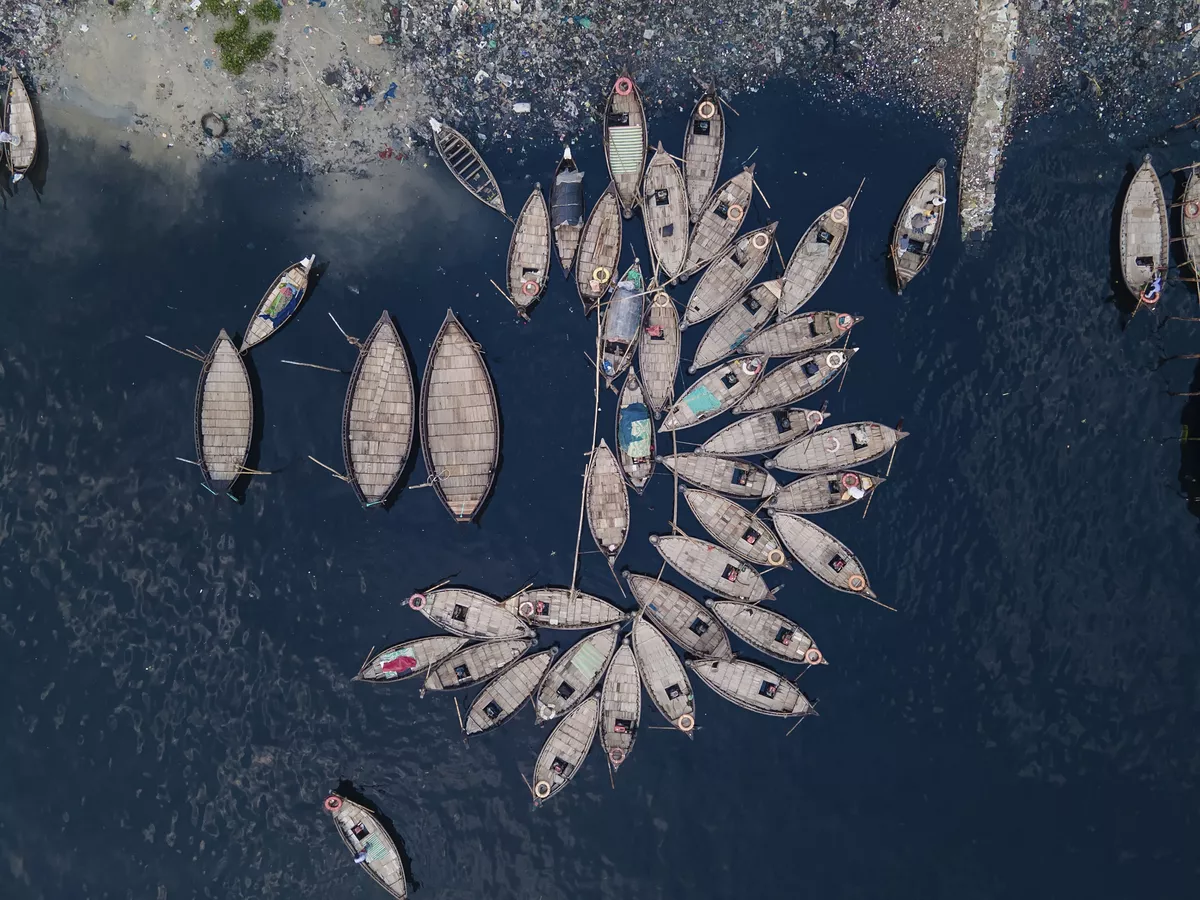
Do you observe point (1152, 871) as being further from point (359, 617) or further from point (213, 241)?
point (213, 241)

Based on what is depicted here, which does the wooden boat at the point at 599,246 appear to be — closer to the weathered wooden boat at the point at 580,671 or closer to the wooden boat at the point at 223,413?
the weathered wooden boat at the point at 580,671

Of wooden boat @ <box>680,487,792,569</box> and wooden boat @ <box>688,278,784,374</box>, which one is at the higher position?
wooden boat @ <box>688,278,784,374</box>

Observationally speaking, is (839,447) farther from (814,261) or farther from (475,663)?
(475,663)

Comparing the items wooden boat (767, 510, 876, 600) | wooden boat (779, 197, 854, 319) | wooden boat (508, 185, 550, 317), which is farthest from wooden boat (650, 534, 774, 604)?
wooden boat (508, 185, 550, 317)

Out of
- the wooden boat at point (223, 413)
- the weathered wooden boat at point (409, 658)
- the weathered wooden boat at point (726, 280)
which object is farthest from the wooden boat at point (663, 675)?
the wooden boat at point (223, 413)

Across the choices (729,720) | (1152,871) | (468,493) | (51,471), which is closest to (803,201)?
(468,493)

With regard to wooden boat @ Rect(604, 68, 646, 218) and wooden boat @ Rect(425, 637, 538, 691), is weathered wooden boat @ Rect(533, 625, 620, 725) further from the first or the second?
wooden boat @ Rect(604, 68, 646, 218)
